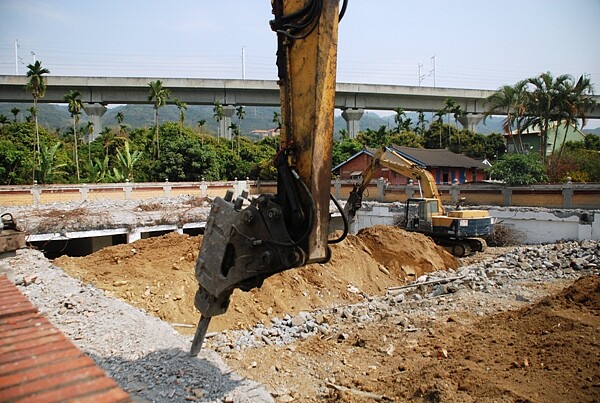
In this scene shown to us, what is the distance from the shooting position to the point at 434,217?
1530 centimetres

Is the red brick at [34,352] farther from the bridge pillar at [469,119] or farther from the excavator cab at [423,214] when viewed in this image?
the bridge pillar at [469,119]

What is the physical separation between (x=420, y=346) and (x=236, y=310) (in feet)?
12.0

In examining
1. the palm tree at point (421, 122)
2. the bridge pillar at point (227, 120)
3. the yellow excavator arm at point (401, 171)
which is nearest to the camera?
the yellow excavator arm at point (401, 171)

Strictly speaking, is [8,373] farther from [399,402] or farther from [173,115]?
[173,115]

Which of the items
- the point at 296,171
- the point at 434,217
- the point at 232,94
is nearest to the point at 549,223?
the point at 434,217

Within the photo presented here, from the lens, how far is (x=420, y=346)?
675cm

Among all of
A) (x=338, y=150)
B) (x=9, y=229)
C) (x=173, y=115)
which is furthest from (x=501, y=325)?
(x=173, y=115)

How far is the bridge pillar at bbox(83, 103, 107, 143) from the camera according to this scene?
39.6 m

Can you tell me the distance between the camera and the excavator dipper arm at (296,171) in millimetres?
3574

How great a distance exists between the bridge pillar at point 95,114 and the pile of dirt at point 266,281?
102 ft

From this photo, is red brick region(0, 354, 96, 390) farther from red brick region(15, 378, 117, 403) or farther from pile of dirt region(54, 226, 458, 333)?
pile of dirt region(54, 226, 458, 333)

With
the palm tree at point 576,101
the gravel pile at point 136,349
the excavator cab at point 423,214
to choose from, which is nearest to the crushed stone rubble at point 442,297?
the gravel pile at point 136,349

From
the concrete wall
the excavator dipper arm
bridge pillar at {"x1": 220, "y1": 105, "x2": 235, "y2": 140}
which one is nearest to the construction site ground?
the excavator dipper arm

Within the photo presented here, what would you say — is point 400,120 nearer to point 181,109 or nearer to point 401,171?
point 181,109
